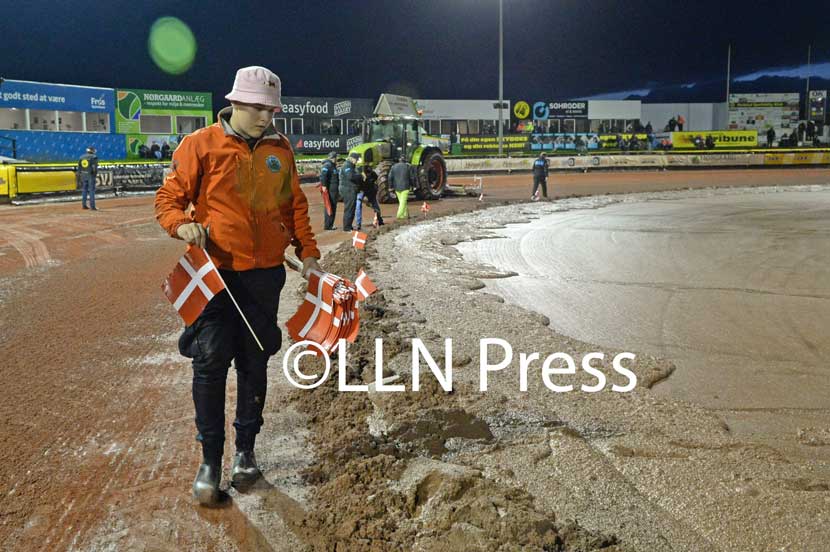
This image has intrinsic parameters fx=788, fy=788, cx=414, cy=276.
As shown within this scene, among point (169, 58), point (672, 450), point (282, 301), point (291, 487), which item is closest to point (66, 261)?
point (282, 301)

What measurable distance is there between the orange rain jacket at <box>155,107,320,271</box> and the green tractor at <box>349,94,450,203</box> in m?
20.3

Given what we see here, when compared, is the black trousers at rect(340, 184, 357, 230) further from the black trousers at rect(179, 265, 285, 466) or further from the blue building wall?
the blue building wall

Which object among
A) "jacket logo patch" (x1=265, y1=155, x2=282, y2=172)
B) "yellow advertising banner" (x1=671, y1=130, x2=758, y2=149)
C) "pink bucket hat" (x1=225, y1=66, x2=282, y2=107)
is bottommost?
"jacket logo patch" (x1=265, y1=155, x2=282, y2=172)

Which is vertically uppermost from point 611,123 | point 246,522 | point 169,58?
point 169,58

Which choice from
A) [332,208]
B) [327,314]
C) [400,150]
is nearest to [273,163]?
[327,314]

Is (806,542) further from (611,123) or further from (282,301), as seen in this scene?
(611,123)

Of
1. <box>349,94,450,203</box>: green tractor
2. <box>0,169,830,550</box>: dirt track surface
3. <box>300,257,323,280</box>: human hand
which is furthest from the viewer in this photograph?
<box>349,94,450,203</box>: green tractor

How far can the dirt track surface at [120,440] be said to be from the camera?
3.66 meters

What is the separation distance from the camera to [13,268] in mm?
12344

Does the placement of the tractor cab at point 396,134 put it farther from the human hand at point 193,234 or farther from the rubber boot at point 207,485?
the rubber boot at point 207,485

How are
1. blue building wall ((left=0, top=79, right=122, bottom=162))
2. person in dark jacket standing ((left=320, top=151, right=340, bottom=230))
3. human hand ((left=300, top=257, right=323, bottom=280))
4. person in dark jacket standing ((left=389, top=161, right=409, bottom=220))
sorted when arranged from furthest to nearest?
blue building wall ((left=0, top=79, right=122, bottom=162)) → person in dark jacket standing ((left=389, top=161, right=409, bottom=220)) → person in dark jacket standing ((left=320, top=151, right=340, bottom=230)) → human hand ((left=300, top=257, right=323, bottom=280))

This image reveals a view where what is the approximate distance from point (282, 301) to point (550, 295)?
3340mm

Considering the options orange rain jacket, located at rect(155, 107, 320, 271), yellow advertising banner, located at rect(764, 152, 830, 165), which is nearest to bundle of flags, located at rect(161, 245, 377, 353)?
orange rain jacket, located at rect(155, 107, 320, 271)

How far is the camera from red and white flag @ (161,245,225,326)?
382cm
